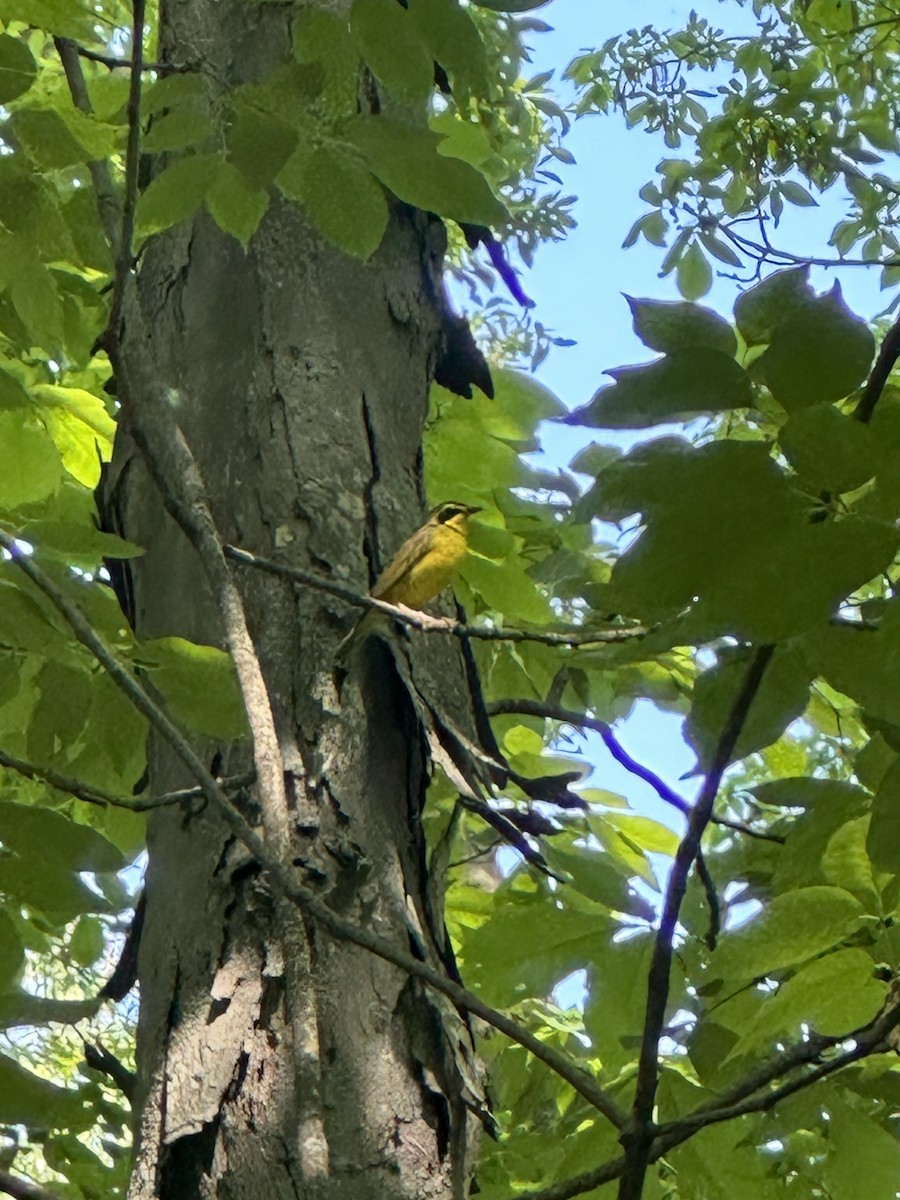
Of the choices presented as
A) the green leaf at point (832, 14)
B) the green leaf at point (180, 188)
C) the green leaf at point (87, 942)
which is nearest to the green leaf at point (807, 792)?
the green leaf at point (180, 188)

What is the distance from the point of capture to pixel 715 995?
1951mm

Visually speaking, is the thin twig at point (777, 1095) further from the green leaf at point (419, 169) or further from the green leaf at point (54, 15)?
the green leaf at point (54, 15)

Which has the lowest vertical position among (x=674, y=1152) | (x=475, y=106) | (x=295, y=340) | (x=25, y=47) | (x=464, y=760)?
(x=674, y=1152)

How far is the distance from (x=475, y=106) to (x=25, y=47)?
11.3ft

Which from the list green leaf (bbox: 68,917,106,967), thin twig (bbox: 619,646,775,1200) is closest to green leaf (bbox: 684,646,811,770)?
thin twig (bbox: 619,646,775,1200)

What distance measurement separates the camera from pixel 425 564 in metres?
1.98

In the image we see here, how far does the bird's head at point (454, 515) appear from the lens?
2203mm

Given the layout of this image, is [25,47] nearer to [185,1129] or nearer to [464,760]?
[464,760]

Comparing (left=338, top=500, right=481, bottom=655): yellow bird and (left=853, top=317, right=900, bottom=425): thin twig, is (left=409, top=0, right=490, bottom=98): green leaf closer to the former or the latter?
(left=853, top=317, right=900, bottom=425): thin twig

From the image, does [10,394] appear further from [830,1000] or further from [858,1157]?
[858,1157]

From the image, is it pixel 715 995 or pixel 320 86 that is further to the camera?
pixel 715 995

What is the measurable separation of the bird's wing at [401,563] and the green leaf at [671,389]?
34.7 inches

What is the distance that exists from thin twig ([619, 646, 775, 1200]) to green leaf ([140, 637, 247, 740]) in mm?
533

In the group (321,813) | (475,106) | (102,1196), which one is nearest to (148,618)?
(321,813)
